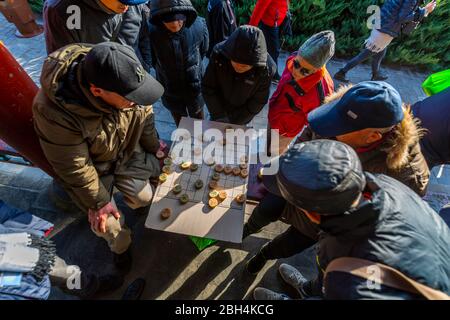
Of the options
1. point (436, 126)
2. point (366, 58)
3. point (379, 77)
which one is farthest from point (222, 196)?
point (379, 77)

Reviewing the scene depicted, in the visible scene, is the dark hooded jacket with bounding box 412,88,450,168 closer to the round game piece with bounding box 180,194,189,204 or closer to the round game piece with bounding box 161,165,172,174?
the round game piece with bounding box 180,194,189,204

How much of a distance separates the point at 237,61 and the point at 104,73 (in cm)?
138

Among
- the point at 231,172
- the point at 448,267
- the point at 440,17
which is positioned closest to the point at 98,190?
the point at 231,172

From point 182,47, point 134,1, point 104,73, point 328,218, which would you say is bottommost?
point 328,218

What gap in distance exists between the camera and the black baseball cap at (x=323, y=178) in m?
1.43

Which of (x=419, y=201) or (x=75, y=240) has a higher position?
(x=419, y=201)

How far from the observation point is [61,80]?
75.2 inches

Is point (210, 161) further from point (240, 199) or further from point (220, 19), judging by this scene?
point (220, 19)

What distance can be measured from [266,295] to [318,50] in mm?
2266

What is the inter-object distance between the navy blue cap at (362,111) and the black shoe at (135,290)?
207cm

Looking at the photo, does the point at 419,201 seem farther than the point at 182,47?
No

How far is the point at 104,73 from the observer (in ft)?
5.96

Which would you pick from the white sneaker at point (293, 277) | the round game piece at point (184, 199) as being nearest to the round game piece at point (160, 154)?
the round game piece at point (184, 199)
